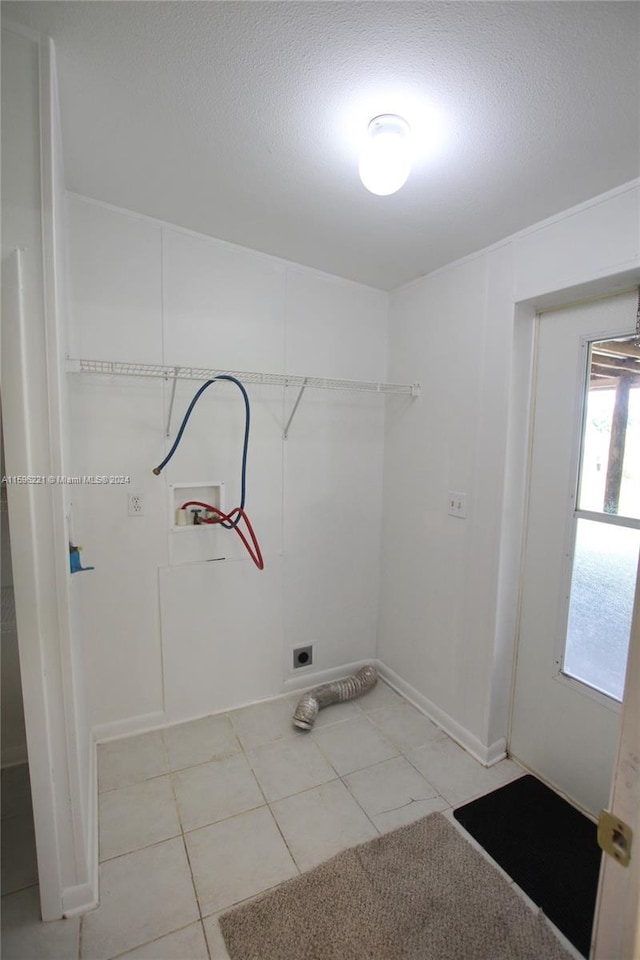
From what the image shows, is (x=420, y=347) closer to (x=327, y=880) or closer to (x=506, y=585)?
(x=506, y=585)

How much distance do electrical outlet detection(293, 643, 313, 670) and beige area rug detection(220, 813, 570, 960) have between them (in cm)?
102

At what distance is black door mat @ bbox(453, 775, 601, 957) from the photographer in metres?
1.37

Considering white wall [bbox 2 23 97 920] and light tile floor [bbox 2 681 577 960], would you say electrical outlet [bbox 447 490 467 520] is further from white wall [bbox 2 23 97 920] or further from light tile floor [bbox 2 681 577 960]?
white wall [bbox 2 23 97 920]

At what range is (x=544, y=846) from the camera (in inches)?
62.0

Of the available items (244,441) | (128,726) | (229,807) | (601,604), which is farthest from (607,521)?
(128,726)

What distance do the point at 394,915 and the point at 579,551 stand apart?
1.44 m

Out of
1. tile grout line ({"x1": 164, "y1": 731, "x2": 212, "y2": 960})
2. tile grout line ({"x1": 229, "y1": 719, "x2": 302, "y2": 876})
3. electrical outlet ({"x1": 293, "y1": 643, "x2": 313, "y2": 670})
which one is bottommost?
tile grout line ({"x1": 229, "y1": 719, "x2": 302, "y2": 876})

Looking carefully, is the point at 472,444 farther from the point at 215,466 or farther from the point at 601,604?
the point at 215,466

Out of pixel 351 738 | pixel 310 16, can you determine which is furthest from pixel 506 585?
pixel 310 16

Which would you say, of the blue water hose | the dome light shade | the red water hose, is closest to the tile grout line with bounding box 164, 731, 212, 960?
the red water hose

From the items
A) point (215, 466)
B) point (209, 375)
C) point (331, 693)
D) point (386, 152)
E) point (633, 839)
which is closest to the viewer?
point (633, 839)

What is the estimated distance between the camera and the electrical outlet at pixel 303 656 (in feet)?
8.16

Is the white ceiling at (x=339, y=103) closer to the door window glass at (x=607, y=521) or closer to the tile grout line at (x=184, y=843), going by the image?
the door window glass at (x=607, y=521)

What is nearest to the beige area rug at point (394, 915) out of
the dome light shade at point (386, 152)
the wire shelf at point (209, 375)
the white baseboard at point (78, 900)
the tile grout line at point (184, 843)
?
the tile grout line at point (184, 843)
